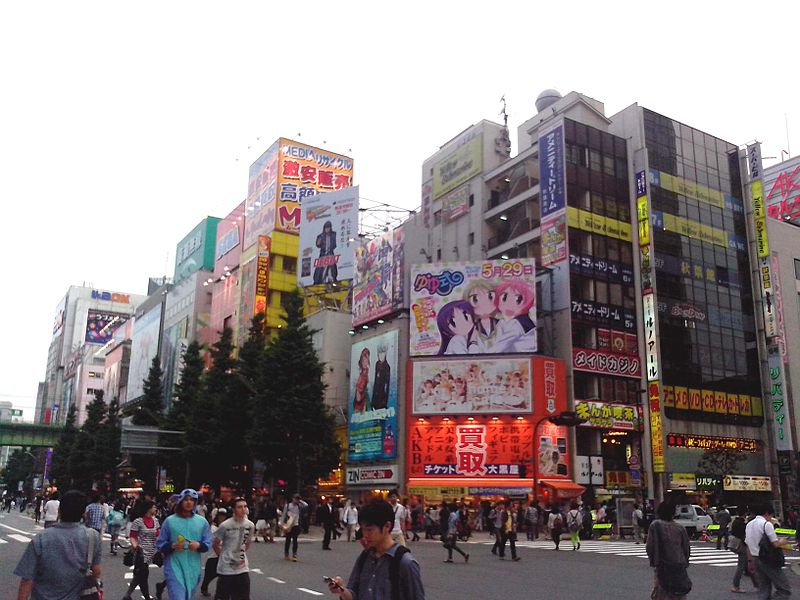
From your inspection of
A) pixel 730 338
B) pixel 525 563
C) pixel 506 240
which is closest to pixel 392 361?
pixel 506 240

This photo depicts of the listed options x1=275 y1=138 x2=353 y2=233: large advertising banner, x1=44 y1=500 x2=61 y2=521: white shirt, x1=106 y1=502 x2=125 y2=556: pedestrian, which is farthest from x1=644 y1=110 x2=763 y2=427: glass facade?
x1=44 y1=500 x2=61 y2=521: white shirt

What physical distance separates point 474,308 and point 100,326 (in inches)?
4508

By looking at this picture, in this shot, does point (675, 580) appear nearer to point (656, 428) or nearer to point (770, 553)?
point (770, 553)

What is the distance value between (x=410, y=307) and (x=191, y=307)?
41901 millimetres

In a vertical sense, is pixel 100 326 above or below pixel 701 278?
above

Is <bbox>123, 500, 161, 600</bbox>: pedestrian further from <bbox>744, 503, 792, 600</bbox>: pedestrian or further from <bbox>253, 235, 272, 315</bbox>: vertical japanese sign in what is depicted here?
<bbox>253, 235, 272, 315</bbox>: vertical japanese sign

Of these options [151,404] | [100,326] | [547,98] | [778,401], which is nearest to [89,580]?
[778,401]

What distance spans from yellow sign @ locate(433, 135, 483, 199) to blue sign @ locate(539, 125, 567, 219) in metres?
6.74

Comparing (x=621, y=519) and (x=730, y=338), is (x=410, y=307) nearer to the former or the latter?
(x=621, y=519)

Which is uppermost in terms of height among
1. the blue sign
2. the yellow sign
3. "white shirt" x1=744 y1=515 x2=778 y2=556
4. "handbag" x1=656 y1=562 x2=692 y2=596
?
the yellow sign

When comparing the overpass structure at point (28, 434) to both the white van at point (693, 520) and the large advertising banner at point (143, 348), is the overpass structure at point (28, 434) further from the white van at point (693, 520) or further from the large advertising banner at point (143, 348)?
the white van at point (693, 520)

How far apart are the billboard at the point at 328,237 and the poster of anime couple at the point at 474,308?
1450 cm

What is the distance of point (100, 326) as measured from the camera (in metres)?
141

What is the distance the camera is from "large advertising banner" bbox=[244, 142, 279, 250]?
68.9 metres
